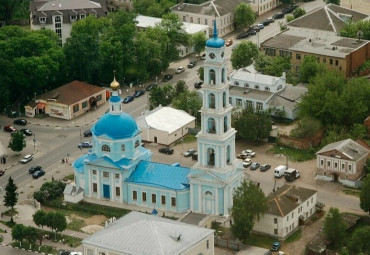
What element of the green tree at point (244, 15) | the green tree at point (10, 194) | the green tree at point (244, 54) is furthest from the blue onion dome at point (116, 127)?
the green tree at point (244, 15)

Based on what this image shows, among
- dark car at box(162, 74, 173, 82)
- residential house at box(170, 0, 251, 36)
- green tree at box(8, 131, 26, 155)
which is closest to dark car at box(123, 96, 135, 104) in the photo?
dark car at box(162, 74, 173, 82)

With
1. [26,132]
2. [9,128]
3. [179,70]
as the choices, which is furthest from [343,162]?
[9,128]

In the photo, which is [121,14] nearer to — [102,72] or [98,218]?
[102,72]

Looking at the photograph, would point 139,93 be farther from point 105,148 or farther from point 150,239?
point 150,239

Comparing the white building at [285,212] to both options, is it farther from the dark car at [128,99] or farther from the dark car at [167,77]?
the dark car at [167,77]

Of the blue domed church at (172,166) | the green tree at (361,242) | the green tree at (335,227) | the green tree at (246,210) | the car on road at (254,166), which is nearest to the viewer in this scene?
the green tree at (361,242)

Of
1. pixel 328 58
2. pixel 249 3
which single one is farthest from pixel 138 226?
pixel 249 3
